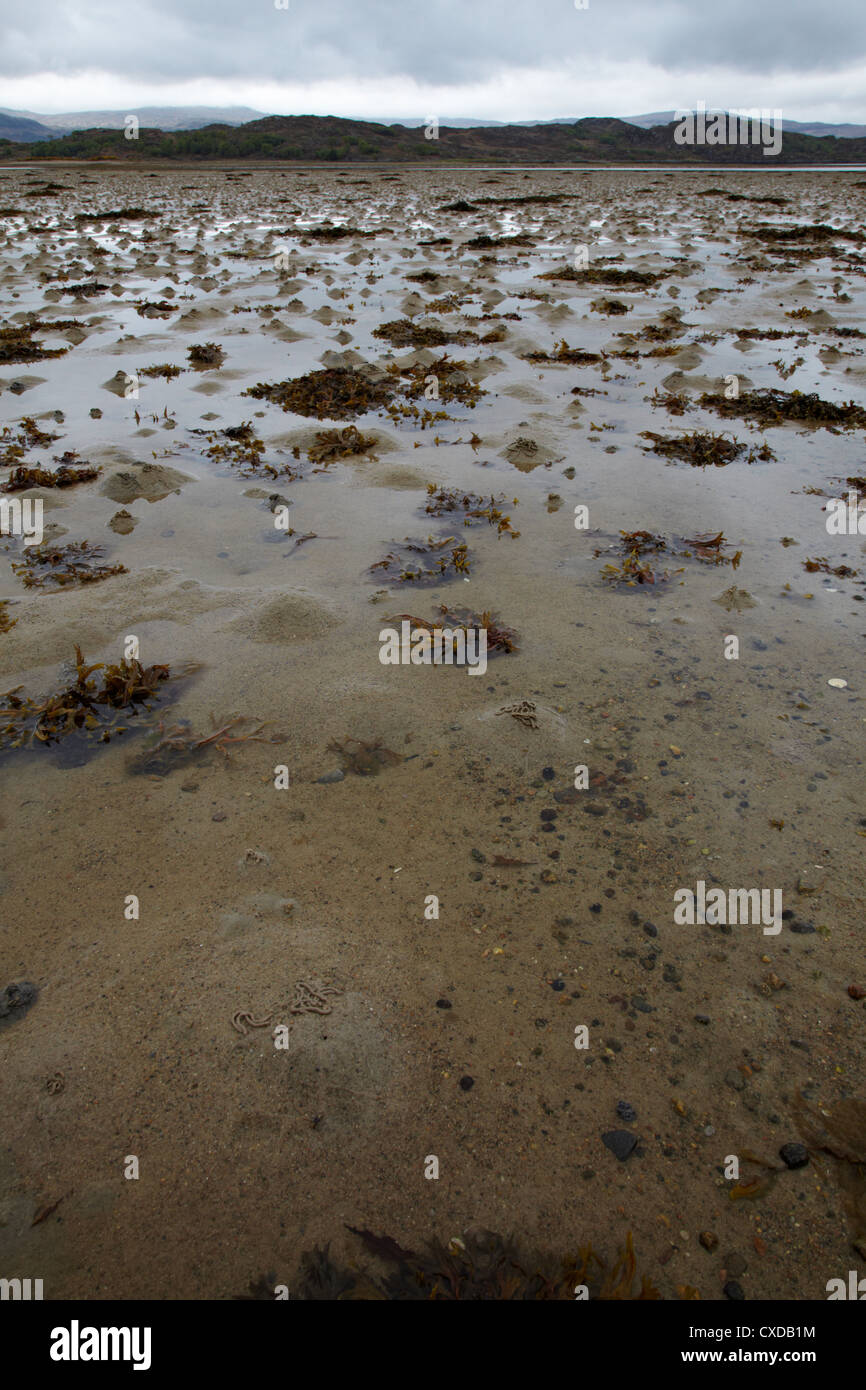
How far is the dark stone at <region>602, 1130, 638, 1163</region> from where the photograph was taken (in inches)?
101

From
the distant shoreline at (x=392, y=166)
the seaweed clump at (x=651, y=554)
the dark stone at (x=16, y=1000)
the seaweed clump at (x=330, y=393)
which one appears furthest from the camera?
the distant shoreline at (x=392, y=166)

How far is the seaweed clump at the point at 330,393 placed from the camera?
10055 mm

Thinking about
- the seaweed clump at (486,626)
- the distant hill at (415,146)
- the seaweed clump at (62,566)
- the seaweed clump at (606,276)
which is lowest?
the seaweed clump at (486,626)

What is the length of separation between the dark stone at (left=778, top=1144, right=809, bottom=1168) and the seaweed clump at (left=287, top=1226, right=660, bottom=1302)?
67 cm

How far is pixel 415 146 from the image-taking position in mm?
68812

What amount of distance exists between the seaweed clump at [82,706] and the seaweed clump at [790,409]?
8.85 meters

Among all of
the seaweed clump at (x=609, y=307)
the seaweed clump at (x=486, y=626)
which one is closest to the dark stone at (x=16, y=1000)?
the seaweed clump at (x=486, y=626)

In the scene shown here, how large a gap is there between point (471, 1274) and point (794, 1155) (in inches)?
48.4

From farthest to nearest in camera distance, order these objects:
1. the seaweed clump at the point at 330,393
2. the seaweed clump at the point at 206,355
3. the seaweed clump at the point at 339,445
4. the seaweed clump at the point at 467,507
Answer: the seaweed clump at the point at 206,355 < the seaweed clump at the point at 330,393 < the seaweed clump at the point at 339,445 < the seaweed clump at the point at 467,507

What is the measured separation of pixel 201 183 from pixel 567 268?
35.9 metres

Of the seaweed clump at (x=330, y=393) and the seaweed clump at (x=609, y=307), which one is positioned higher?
the seaweed clump at (x=609, y=307)

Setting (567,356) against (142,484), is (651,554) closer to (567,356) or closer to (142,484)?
(142,484)

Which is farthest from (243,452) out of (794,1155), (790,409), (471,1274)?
(794,1155)

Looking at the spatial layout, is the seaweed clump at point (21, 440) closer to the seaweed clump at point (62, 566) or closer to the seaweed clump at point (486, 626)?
the seaweed clump at point (62, 566)
